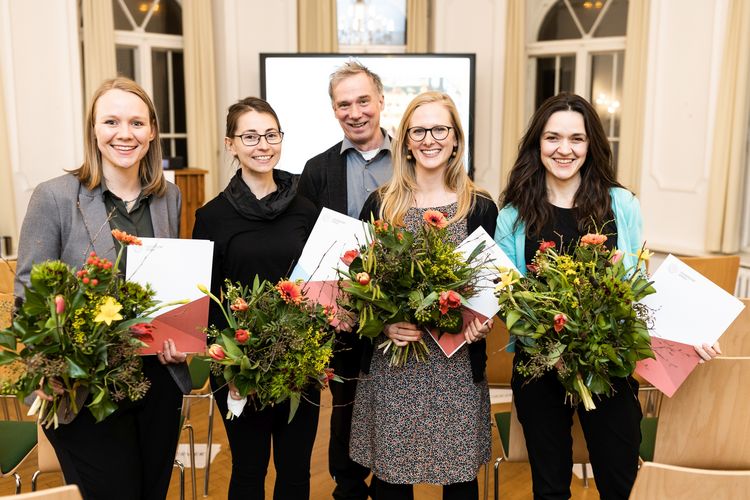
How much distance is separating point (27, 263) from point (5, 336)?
0.35 meters

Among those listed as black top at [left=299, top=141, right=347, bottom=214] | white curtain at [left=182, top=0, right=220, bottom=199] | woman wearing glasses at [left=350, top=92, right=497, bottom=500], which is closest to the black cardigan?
woman wearing glasses at [left=350, top=92, right=497, bottom=500]

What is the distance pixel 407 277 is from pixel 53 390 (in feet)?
3.34

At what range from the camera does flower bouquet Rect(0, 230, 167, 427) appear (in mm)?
1699

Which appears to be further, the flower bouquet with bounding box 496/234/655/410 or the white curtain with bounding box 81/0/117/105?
the white curtain with bounding box 81/0/117/105

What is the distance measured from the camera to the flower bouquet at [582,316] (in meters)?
1.94

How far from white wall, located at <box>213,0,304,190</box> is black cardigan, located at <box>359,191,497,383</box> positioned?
208 inches

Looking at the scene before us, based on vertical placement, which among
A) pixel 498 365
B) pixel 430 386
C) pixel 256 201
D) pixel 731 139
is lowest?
pixel 498 365

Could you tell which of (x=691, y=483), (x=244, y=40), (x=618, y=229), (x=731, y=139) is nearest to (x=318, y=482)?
(x=618, y=229)

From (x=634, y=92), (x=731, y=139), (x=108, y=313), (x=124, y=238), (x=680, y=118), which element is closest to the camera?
(x=108, y=313)

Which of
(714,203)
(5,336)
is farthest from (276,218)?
(714,203)

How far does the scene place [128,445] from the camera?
201cm

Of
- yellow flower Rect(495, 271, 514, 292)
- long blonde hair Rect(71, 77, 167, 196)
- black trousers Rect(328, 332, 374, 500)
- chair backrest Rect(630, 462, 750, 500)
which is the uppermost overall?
long blonde hair Rect(71, 77, 167, 196)

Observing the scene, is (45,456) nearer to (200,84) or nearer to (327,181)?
(327,181)

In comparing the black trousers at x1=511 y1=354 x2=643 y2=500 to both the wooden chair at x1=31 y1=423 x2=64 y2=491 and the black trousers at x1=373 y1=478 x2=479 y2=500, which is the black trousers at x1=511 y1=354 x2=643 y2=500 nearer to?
the black trousers at x1=373 y1=478 x2=479 y2=500
